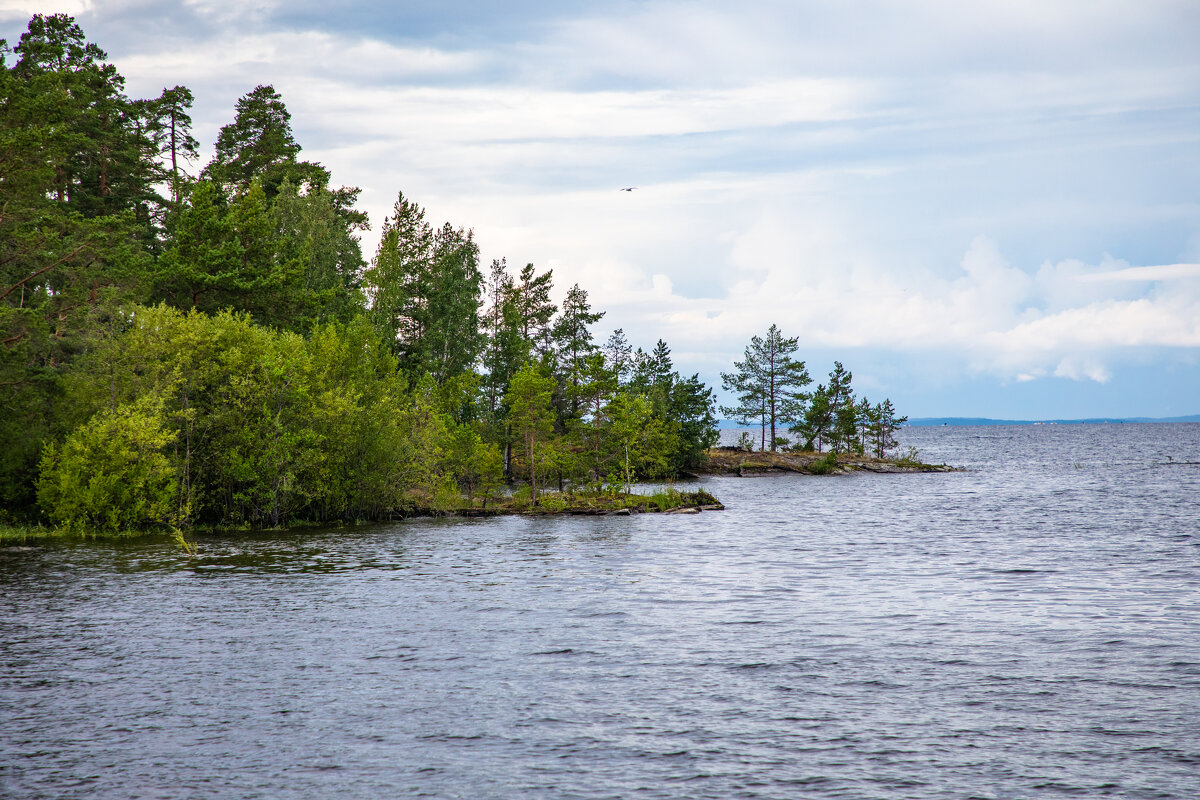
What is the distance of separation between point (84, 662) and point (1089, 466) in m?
150

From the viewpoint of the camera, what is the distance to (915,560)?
46.9 metres

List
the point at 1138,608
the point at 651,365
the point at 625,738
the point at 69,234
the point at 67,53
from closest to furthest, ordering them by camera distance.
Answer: the point at 625,738, the point at 1138,608, the point at 69,234, the point at 67,53, the point at 651,365

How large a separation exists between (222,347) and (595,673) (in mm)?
40862

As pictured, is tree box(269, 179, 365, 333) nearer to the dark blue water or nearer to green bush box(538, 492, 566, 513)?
green bush box(538, 492, 566, 513)

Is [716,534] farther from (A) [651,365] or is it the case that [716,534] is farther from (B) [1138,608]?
(A) [651,365]

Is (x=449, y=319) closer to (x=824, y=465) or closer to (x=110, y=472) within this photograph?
(x=110, y=472)

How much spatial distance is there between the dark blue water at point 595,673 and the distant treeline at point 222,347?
754 centimetres

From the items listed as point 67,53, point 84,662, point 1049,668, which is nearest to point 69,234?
point 67,53

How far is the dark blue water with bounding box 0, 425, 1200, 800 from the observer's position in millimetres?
17047

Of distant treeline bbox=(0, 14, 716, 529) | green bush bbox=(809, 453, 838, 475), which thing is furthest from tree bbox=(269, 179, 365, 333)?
green bush bbox=(809, 453, 838, 475)

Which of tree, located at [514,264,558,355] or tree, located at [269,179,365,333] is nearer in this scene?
tree, located at [269,179,365,333]

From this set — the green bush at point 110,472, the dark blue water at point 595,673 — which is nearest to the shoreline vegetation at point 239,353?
the green bush at point 110,472

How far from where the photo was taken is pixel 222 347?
55.2 meters

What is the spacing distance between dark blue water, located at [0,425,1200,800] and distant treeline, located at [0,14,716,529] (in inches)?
297
